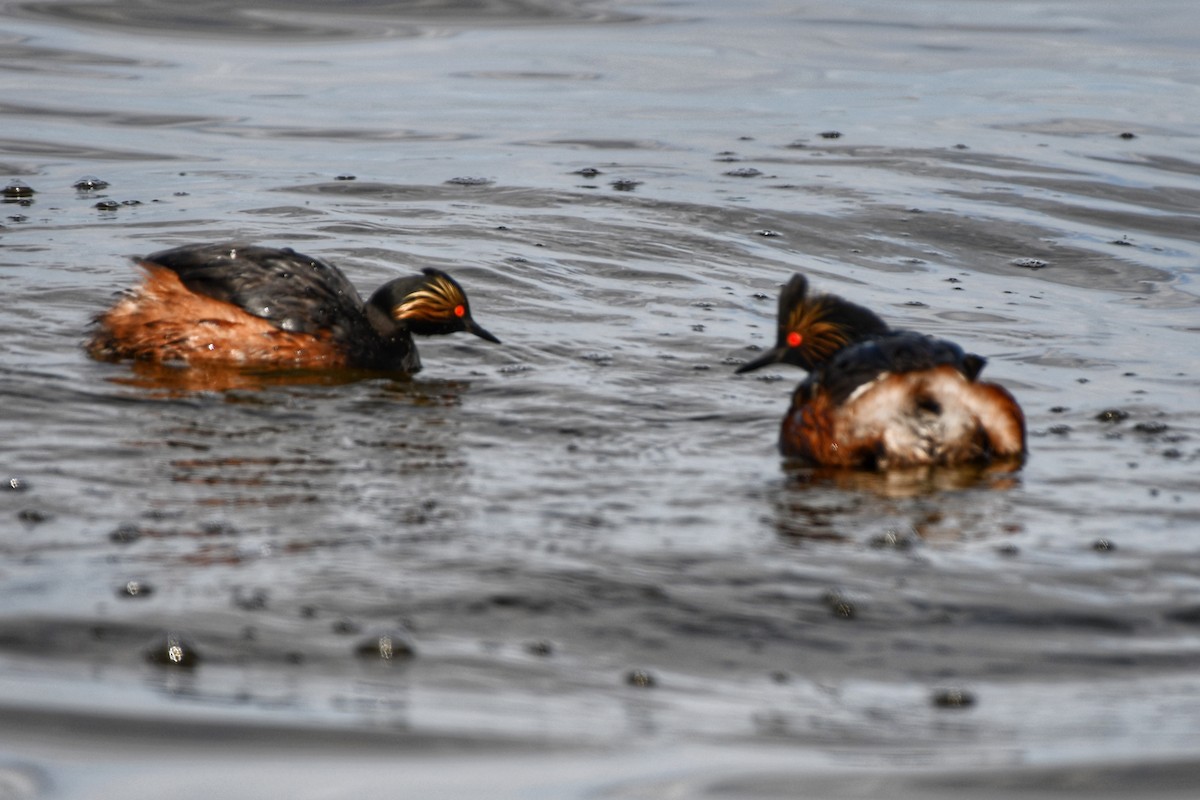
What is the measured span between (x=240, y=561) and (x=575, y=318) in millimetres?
4726

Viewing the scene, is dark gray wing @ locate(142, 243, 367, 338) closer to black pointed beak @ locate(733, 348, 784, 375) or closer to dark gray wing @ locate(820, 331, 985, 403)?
black pointed beak @ locate(733, 348, 784, 375)

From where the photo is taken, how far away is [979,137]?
16.1 m

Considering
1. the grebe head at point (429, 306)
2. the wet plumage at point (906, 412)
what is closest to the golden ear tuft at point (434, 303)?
the grebe head at point (429, 306)

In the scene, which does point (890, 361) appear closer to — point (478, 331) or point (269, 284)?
point (478, 331)

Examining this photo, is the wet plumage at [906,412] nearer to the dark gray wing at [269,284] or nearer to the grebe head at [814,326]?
the grebe head at [814,326]

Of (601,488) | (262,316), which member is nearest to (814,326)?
(601,488)

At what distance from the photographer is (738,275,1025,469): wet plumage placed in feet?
23.2

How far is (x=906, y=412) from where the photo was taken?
710 centimetres

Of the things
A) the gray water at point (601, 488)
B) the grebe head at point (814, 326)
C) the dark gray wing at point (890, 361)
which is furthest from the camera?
the grebe head at point (814, 326)

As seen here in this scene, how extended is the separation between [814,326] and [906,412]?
3.74 feet

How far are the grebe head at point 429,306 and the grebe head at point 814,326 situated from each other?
1.83 metres

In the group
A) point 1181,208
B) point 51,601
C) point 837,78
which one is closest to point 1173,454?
point 51,601

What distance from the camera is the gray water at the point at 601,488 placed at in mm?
4379

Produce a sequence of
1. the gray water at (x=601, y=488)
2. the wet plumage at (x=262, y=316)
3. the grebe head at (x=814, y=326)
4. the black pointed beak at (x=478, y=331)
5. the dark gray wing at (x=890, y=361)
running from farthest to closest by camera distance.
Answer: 1. the black pointed beak at (x=478, y=331)
2. the wet plumage at (x=262, y=316)
3. the grebe head at (x=814, y=326)
4. the dark gray wing at (x=890, y=361)
5. the gray water at (x=601, y=488)
